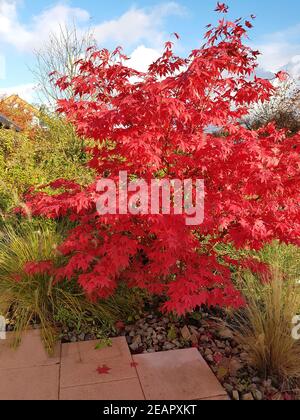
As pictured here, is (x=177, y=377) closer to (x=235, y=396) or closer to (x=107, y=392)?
(x=235, y=396)

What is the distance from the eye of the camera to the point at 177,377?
294 cm

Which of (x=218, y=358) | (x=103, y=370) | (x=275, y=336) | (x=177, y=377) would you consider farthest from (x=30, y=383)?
(x=275, y=336)

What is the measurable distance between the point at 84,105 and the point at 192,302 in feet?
6.89

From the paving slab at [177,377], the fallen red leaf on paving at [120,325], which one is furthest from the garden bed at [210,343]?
the paving slab at [177,377]

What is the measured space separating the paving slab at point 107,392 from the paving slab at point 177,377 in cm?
7

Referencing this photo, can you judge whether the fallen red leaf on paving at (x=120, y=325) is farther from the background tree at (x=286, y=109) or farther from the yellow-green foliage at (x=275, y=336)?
the background tree at (x=286, y=109)

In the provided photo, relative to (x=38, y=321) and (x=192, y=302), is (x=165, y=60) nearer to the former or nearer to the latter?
(x=192, y=302)

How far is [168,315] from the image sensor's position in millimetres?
3914

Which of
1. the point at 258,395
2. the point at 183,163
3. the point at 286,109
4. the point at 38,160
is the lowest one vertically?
the point at 258,395

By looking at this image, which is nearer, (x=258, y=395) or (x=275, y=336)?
(x=258, y=395)

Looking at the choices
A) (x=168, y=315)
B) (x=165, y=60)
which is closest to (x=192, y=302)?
(x=168, y=315)

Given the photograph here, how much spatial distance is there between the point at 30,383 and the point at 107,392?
2.16 ft

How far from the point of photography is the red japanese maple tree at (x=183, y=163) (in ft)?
9.63

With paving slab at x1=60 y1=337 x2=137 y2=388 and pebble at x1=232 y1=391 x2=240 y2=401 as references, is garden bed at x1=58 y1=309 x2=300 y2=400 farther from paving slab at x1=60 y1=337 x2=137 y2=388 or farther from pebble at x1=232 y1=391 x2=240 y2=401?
paving slab at x1=60 y1=337 x2=137 y2=388
